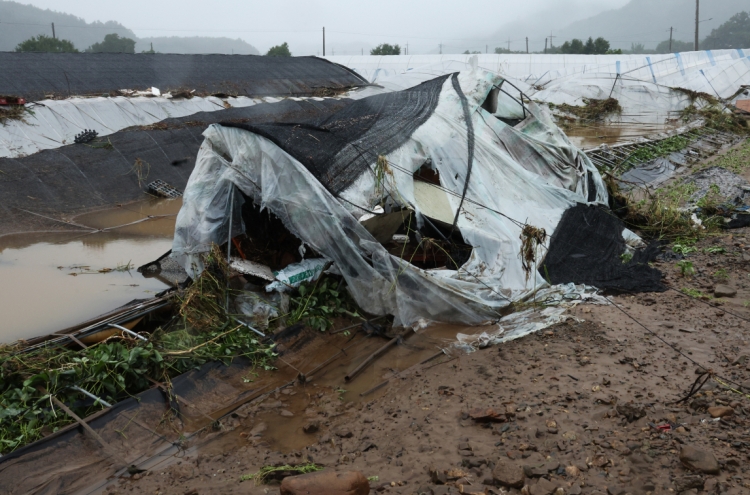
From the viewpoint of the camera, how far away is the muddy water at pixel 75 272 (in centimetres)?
629

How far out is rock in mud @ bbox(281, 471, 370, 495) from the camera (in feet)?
10.1

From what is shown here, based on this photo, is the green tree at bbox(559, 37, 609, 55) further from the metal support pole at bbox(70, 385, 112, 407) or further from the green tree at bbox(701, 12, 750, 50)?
the green tree at bbox(701, 12, 750, 50)

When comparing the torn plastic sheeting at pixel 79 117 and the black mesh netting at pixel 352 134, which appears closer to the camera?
the black mesh netting at pixel 352 134

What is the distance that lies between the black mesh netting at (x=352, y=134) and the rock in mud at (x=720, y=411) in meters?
3.58

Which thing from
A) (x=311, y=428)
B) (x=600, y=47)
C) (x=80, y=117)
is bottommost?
(x=311, y=428)

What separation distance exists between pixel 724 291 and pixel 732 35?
291 ft

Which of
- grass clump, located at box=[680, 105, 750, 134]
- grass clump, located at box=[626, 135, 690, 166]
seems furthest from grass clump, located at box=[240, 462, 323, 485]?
grass clump, located at box=[680, 105, 750, 134]

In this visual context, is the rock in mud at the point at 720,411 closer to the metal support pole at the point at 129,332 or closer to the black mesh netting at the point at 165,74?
the metal support pole at the point at 129,332

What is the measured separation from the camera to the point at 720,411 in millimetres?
3582

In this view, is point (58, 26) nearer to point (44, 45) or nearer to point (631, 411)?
point (44, 45)

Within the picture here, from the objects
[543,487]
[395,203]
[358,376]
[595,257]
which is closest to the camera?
[543,487]

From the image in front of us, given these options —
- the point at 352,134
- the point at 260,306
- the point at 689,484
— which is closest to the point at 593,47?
the point at 352,134

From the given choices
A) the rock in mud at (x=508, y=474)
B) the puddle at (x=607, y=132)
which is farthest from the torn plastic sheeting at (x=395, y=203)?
the puddle at (x=607, y=132)

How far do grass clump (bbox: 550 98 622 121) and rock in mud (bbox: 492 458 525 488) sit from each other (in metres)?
17.7
